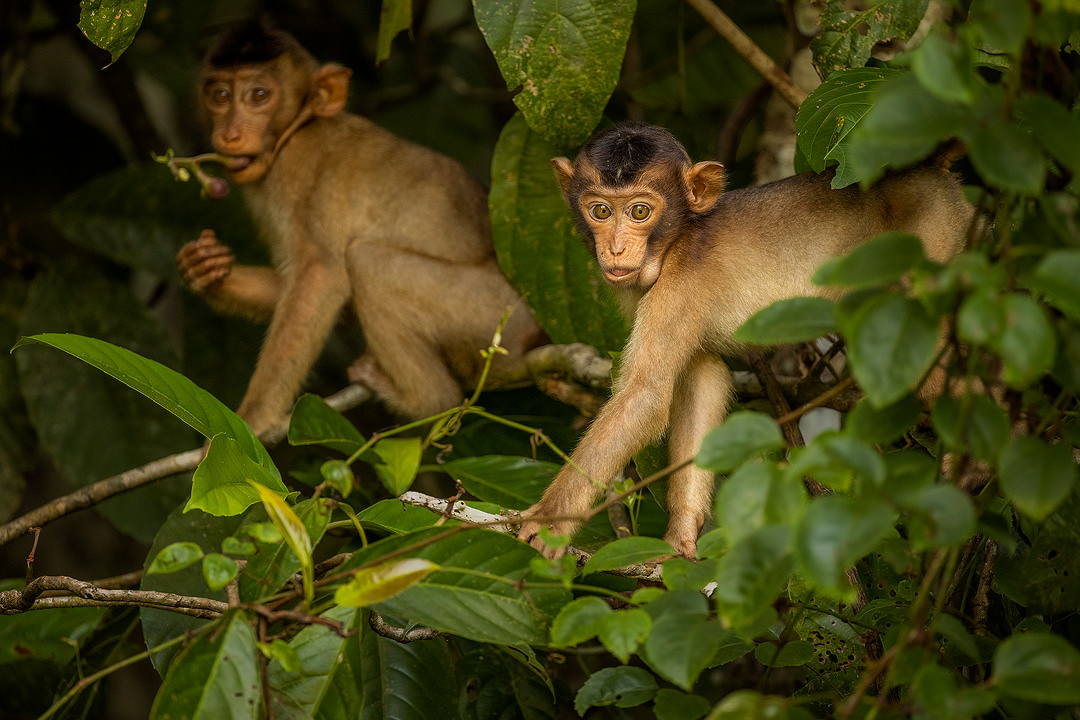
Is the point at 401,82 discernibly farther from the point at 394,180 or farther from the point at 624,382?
the point at 624,382

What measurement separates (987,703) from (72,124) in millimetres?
6860

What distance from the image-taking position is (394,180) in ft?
18.6

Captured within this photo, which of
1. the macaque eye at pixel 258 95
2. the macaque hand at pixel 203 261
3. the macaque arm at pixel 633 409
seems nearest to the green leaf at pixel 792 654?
the macaque arm at pixel 633 409

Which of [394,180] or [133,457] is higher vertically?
[394,180]

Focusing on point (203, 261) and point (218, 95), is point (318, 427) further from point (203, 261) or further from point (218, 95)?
Answer: point (218, 95)

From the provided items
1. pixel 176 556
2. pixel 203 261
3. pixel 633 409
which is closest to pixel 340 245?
pixel 203 261

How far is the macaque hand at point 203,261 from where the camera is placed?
17.9 feet

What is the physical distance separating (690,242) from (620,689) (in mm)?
1805

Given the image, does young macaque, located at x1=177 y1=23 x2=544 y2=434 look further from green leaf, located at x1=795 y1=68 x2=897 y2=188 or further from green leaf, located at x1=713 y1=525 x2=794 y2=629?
green leaf, located at x1=713 y1=525 x2=794 y2=629

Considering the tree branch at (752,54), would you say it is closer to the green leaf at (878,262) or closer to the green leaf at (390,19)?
the green leaf at (390,19)

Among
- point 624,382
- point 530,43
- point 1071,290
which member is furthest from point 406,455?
point 1071,290

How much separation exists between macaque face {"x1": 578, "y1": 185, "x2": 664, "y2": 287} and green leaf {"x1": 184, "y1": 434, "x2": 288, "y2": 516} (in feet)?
4.72

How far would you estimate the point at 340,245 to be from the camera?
5.54 m

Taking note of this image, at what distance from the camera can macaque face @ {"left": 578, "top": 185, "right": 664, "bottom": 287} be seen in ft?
11.6
